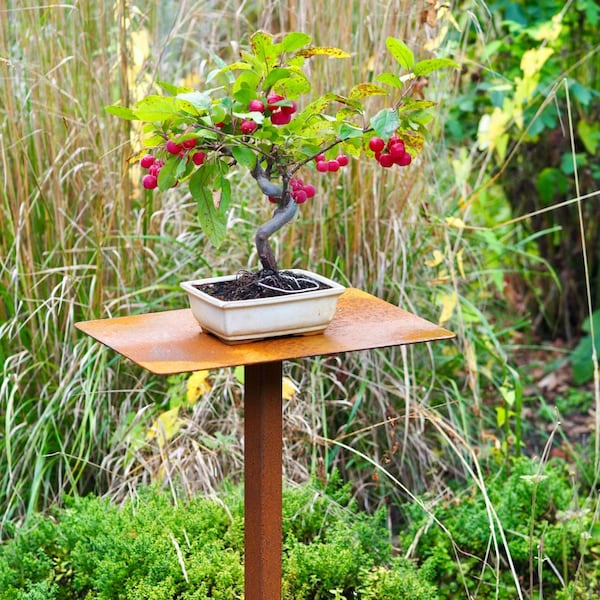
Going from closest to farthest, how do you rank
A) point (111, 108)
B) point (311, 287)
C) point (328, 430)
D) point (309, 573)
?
1. point (111, 108)
2. point (311, 287)
3. point (309, 573)
4. point (328, 430)

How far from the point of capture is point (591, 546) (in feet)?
10.1

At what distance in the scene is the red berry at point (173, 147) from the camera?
195 cm

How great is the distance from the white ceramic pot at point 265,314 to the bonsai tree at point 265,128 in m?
0.14

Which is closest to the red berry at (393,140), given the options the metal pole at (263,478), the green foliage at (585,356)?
the metal pole at (263,478)

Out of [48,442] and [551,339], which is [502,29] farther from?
[48,442]

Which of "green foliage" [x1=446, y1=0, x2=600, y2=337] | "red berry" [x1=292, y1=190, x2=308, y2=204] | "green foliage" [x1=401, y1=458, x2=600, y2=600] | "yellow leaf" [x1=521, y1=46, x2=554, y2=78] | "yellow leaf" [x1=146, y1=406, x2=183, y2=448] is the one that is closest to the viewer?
"red berry" [x1=292, y1=190, x2=308, y2=204]

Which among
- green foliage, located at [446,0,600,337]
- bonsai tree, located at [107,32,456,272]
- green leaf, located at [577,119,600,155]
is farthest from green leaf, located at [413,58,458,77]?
green leaf, located at [577,119,600,155]

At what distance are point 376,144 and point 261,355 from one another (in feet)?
1.46

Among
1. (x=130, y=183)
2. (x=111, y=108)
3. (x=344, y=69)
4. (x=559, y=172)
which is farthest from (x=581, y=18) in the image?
(x=111, y=108)

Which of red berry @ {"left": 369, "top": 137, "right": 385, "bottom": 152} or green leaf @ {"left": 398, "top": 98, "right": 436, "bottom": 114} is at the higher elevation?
green leaf @ {"left": 398, "top": 98, "right": 436, "bottom": 114}

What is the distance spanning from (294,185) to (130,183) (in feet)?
4.92

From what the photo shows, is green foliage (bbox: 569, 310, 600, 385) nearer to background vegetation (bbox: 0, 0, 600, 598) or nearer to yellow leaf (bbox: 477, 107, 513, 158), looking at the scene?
background vegetation (bbox: 0, 0, 600, 598)

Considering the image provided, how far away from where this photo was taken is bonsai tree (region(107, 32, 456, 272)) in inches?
76.0

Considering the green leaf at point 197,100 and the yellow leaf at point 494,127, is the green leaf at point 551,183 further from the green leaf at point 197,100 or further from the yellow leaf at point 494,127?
the green leaf at point 197,100
